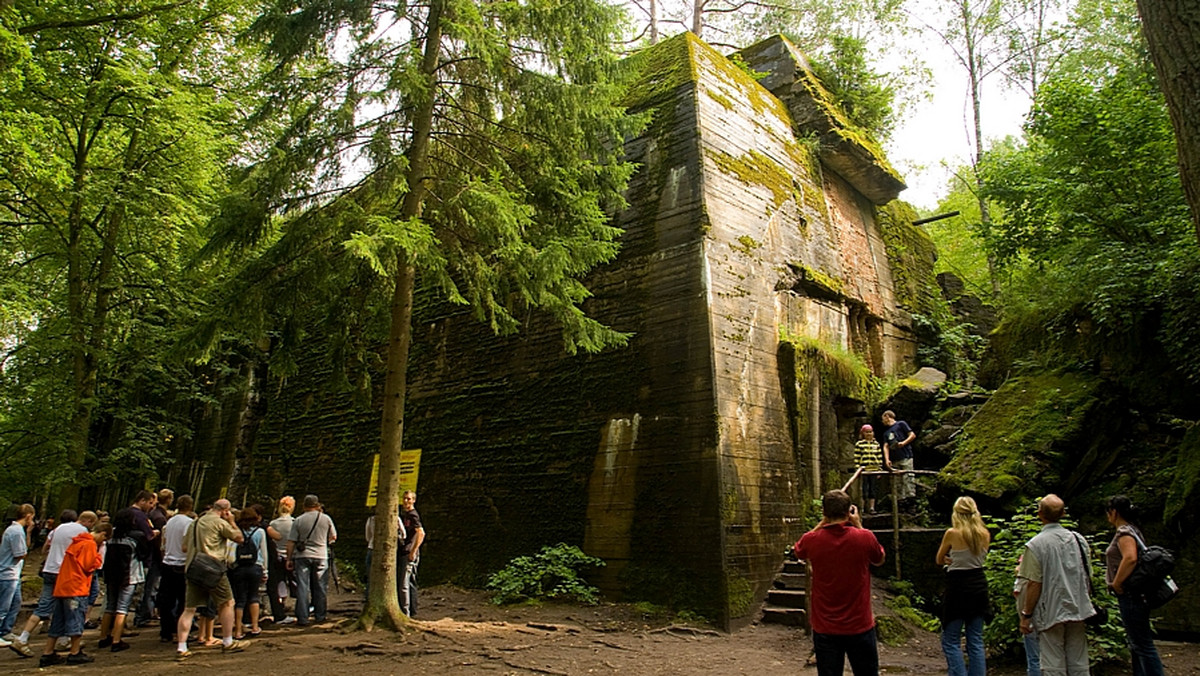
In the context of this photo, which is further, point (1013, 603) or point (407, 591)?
point (407, 591)

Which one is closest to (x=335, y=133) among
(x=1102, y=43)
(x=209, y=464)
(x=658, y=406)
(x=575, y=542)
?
(x=658, y=406)

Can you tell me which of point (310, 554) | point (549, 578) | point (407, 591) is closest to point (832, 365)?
point (549, 578)

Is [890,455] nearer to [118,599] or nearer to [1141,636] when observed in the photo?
[1141,636]

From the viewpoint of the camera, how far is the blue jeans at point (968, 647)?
5.13 metres

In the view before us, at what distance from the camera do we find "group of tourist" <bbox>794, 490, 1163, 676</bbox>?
4.08 m

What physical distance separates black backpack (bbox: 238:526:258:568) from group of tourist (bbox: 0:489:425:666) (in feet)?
0.04

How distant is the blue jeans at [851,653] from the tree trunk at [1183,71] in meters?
2.56

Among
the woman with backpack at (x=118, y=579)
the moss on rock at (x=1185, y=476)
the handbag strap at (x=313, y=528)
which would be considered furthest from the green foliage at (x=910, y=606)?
the woman with backpack at (x=118, y=579)

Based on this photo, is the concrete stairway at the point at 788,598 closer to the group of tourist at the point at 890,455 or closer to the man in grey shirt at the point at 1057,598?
the group of tourist at the point at 890,455

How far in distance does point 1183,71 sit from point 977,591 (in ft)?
11.9

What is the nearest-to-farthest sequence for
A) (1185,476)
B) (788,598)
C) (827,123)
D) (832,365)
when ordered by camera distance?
(1185,476) → (788,598) → (832,365) → (827,123)

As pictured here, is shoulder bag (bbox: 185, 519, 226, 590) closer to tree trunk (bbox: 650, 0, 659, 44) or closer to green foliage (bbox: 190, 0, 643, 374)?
green foliage (bbox: 190, 0, 643, 374)

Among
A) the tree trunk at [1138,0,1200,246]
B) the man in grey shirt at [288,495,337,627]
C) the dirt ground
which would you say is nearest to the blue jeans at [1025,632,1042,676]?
the dirt ground

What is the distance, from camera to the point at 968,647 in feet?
17.2
